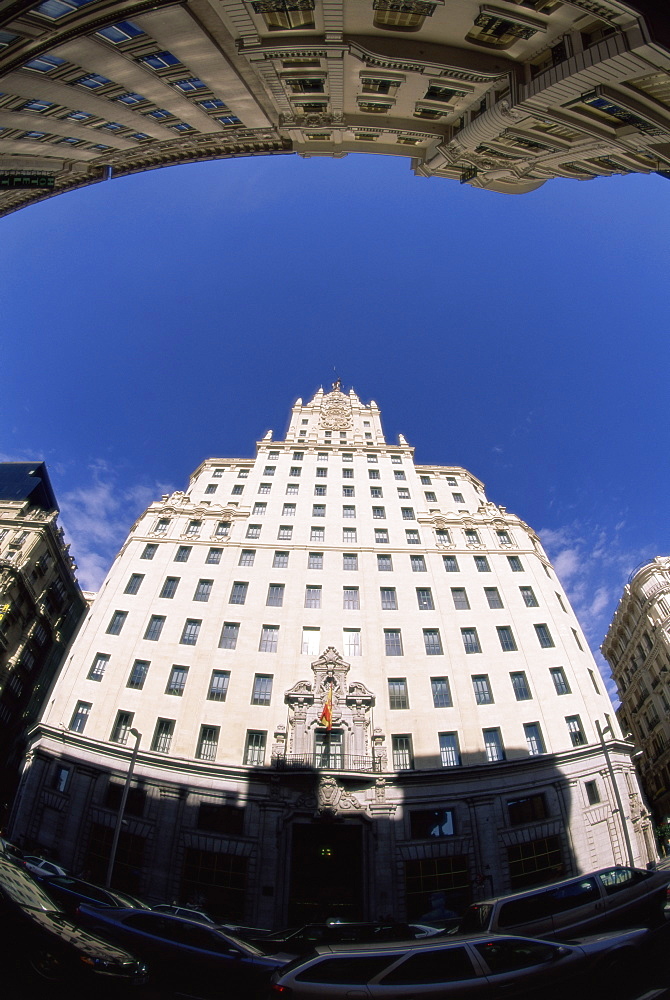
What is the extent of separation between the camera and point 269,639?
33.6m

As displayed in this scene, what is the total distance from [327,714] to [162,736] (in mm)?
11309

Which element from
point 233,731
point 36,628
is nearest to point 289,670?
point 233,731

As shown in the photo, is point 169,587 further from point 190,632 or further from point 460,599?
point 460,599

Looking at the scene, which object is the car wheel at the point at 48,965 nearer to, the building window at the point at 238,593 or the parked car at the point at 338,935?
the parked car at the point at 338,935

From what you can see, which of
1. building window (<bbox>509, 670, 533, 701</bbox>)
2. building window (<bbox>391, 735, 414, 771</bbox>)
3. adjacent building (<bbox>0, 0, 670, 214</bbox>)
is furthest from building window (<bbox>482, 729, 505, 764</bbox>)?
adjacent building (<bbox>0, 0, 670, 214</bbox>)

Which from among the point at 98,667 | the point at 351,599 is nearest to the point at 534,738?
the point at 351,599

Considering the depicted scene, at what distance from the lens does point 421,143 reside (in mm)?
24609

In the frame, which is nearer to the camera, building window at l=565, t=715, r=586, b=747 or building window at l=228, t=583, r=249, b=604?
building window at l=565, t=715, r=586, b=747

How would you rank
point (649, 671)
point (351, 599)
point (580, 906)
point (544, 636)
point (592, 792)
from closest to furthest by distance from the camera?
point (580, 906) → point (592, 792) → point (544, 636) → point (351, 599) → point (649, 671)

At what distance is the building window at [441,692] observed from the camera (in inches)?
1199

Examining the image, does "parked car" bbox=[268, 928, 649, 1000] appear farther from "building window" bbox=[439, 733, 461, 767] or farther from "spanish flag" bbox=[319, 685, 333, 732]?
"building window" bbox=[439, 733, 461, 767]

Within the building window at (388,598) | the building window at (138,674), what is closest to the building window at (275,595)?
the building window at (388,598)

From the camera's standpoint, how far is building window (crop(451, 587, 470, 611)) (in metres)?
35.8

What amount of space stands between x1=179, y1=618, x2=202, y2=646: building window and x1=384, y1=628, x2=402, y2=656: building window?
48.5 ft
